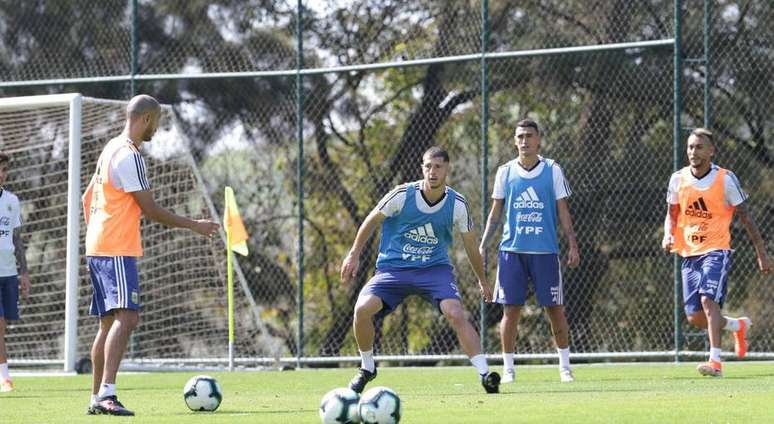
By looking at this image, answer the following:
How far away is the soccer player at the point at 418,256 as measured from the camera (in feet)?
33.2

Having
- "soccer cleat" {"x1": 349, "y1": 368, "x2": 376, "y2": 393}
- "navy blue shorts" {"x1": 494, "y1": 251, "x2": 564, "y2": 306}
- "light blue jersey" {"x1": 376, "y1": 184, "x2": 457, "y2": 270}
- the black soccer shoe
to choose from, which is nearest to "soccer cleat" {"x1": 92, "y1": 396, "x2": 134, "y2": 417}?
the black soccer shoe

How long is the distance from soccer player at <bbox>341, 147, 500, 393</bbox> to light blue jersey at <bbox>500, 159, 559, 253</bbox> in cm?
156

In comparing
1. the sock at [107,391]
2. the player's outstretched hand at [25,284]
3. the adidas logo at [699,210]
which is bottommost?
the sock at [107,391]

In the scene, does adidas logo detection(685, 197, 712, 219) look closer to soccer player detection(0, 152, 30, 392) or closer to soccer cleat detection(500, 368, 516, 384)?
soccer cleat detection(500, 368, 516, 384)

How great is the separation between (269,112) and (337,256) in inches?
74.8

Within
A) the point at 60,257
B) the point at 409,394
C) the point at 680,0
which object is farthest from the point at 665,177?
the point at 60,257

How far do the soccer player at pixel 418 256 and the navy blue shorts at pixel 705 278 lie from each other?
96.9 inches

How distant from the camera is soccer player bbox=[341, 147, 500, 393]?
10.1m

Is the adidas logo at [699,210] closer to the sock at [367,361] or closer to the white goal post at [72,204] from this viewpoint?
the sock at [367,361]

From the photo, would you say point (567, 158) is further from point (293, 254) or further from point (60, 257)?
Result: point (60, 257)

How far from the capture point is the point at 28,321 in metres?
17.5

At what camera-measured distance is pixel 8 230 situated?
12562mm

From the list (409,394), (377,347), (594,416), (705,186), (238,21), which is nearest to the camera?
(594,416)

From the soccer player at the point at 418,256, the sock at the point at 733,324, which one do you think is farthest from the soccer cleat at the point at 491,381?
the sock at the point at 733,324
